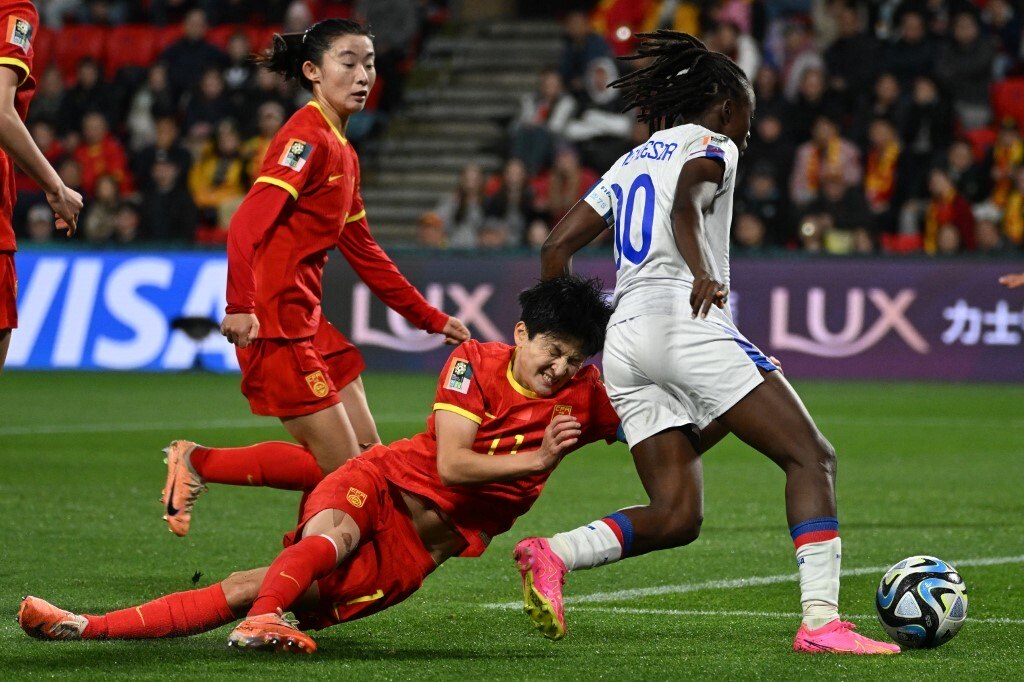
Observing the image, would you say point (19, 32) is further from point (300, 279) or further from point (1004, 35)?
point (1004, 35)

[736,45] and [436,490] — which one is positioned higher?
A: [736,45]

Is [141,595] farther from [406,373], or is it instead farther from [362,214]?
[406,373]

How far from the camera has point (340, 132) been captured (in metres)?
6.13

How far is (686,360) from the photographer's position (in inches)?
200

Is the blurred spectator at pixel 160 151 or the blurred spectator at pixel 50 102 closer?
the blurred spectator at pixel 160 151

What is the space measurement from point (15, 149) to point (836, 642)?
293 centimetres

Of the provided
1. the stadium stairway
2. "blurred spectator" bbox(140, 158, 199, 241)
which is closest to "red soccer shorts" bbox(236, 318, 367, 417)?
"blurred spectator" bbox(140, 158, 199, 241)

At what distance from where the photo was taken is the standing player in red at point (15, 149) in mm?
5375

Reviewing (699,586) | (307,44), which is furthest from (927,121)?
(307,44)

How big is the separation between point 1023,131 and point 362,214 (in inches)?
515

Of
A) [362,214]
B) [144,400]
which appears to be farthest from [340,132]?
[144,400]

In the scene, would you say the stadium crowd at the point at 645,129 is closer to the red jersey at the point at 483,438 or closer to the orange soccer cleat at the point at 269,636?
the red jersey at the point at 483,438

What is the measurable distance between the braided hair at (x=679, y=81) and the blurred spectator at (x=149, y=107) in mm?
15636

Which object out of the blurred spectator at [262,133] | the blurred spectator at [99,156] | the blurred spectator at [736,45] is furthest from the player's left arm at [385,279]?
the blurred spectator at [99,156]
